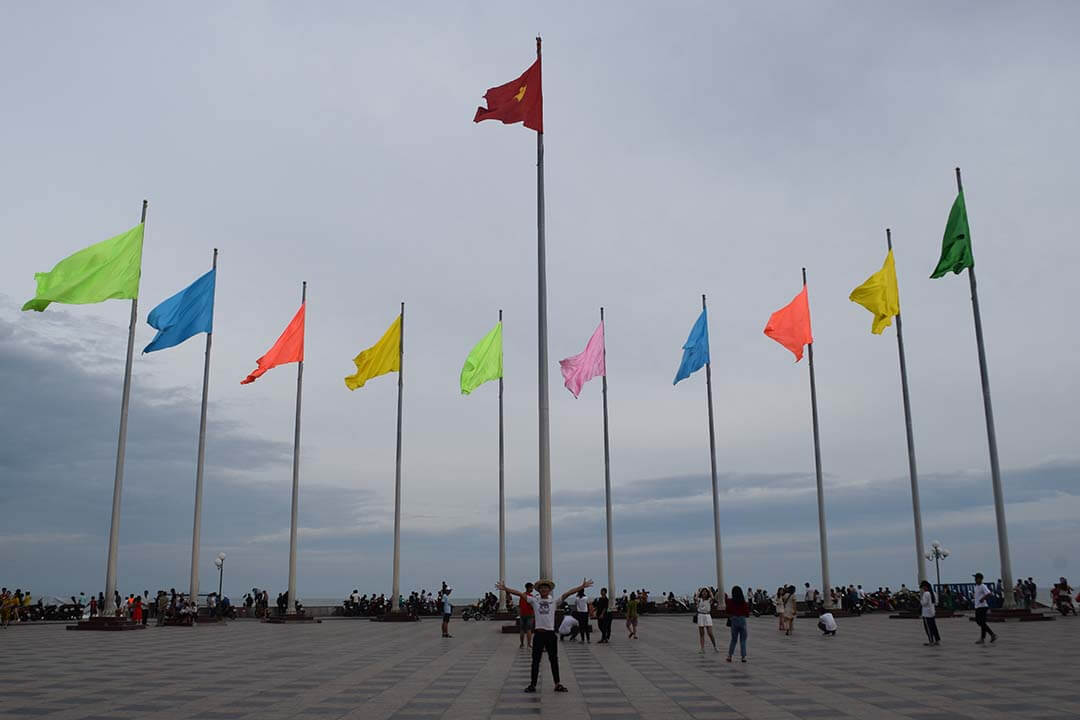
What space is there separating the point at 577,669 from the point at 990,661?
336 inches

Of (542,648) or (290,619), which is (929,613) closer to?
(542,648)

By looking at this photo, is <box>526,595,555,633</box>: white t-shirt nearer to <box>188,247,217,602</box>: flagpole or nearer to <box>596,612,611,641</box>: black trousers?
<box>596,612,611,641</box>: black trousers

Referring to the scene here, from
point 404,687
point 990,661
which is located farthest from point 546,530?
point 990,661

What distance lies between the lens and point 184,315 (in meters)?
34.4

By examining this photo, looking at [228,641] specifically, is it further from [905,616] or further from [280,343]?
[905,616]

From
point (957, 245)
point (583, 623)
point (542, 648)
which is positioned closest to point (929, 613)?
point (583, 623)

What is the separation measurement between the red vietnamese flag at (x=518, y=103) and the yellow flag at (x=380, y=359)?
54.3ft

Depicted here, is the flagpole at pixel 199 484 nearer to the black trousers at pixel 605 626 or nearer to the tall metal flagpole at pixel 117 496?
the tall metal flagpole at pixel 117 496

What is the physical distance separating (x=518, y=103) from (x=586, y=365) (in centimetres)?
1446

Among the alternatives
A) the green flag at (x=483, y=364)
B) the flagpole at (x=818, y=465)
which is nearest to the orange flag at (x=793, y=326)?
the flagpole at (x=818, y=465)

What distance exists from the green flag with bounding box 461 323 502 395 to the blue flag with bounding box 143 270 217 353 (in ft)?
34.2

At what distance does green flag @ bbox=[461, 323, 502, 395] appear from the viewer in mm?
38219

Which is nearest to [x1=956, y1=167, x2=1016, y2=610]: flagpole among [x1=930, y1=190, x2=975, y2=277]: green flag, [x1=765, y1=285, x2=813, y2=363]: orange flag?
[x1=930, y1=190, x2=975, y2=277]: green flag

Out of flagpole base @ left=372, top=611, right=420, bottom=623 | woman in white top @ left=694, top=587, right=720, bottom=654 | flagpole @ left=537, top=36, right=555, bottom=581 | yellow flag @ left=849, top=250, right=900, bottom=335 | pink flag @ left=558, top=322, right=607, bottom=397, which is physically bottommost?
flagpole base @ left=372, top=611, right=420, bottom=623
